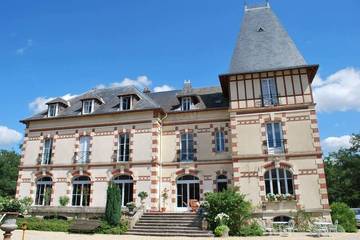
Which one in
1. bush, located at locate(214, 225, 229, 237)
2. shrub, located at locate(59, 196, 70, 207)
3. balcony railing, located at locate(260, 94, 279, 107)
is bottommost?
bush, located at locate(214, 225, 229, 237)

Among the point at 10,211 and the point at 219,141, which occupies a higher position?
the point at 219,141

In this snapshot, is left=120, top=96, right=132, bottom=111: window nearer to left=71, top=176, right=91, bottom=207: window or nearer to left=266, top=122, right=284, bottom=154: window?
left=71, top=176, right=91, bottom=207: window

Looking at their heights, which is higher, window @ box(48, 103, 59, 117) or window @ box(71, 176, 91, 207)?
window @ box(48, 103, 59, 117)

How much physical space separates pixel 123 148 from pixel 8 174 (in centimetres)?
2558

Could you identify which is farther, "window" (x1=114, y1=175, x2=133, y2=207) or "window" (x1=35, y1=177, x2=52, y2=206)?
"window" (x1=35, y1=177, x2=52, y2=206)

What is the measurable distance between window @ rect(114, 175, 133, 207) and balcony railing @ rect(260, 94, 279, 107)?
8499 millimetres

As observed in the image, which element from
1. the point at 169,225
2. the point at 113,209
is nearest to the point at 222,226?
the point at 169,225

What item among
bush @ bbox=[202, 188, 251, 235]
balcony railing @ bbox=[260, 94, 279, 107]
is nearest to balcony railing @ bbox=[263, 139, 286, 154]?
balcony railing @ bbox=[260, 94, 279, 107]

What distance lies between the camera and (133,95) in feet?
63.7

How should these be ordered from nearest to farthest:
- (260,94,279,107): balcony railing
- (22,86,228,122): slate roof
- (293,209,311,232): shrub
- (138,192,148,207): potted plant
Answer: (293,209,311,232): shrub, (260,94,279,107): balcony railing, (138,192,148,207): potted plant, (22,86,228,122): slate roof

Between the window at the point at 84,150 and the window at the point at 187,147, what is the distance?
18.6 ft

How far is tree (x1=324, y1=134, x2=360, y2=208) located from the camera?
3216 cm

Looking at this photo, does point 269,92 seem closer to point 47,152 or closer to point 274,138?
point 274,138

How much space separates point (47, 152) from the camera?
19969 mm
